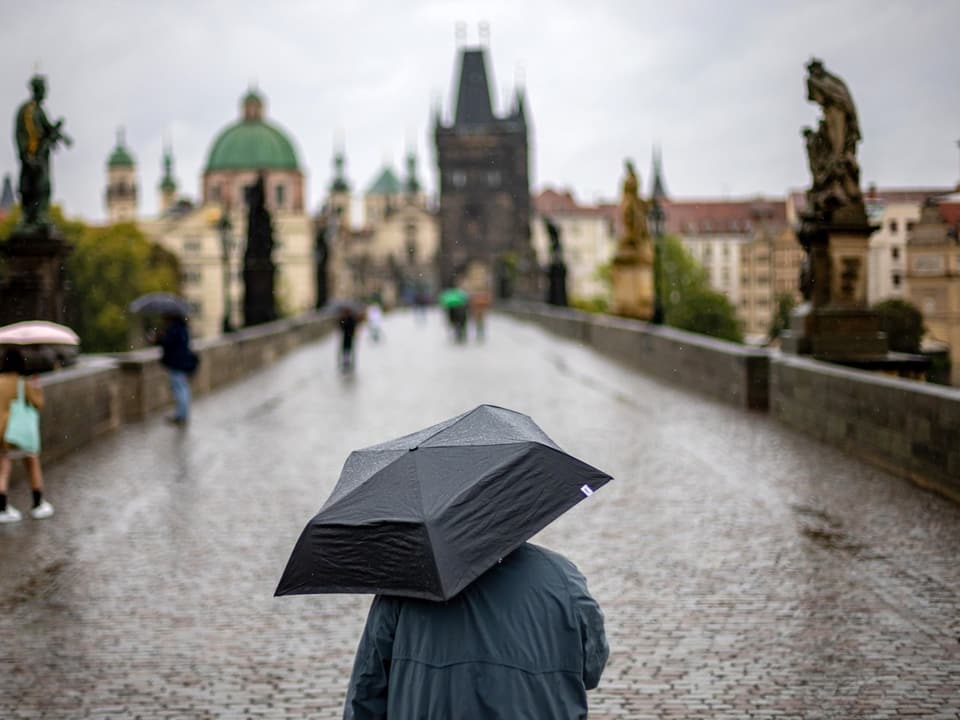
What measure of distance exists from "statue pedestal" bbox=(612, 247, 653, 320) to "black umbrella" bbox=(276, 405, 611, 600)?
31727 millimetres

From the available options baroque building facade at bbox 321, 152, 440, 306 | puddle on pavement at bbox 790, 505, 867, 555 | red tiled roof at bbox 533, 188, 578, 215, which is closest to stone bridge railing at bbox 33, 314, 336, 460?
puddle on pavement at bbox 790, 505, 867, 555

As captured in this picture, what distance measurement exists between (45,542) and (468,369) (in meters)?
18.6

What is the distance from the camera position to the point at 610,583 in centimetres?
820

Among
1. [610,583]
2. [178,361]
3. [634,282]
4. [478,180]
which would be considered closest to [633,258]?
[634,282]

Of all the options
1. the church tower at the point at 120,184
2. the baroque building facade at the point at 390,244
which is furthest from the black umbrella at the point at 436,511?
the church tower at the point at 120,184

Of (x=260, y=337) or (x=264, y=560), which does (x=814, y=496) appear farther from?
(x=260, y=337)

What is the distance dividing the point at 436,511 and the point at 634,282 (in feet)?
107

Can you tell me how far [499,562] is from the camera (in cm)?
332

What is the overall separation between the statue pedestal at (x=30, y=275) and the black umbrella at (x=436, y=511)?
1654 centimetres

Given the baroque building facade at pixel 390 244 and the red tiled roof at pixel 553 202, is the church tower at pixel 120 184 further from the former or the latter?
the red tiled roof at pixel 553 202

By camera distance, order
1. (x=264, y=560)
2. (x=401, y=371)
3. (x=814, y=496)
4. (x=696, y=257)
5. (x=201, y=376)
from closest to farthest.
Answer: (x=264, y=560), (x=814, y=496), (x=201, y=376), (x=401, y=371), (x=696, y=257)

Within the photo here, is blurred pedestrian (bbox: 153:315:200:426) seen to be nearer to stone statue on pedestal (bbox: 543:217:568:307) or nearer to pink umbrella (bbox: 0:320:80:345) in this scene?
pink umbrella (bbox: 0:320:80:345)

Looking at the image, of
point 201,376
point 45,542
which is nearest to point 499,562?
point 45,542

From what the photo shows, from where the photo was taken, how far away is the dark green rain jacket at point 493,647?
324 centimetres
